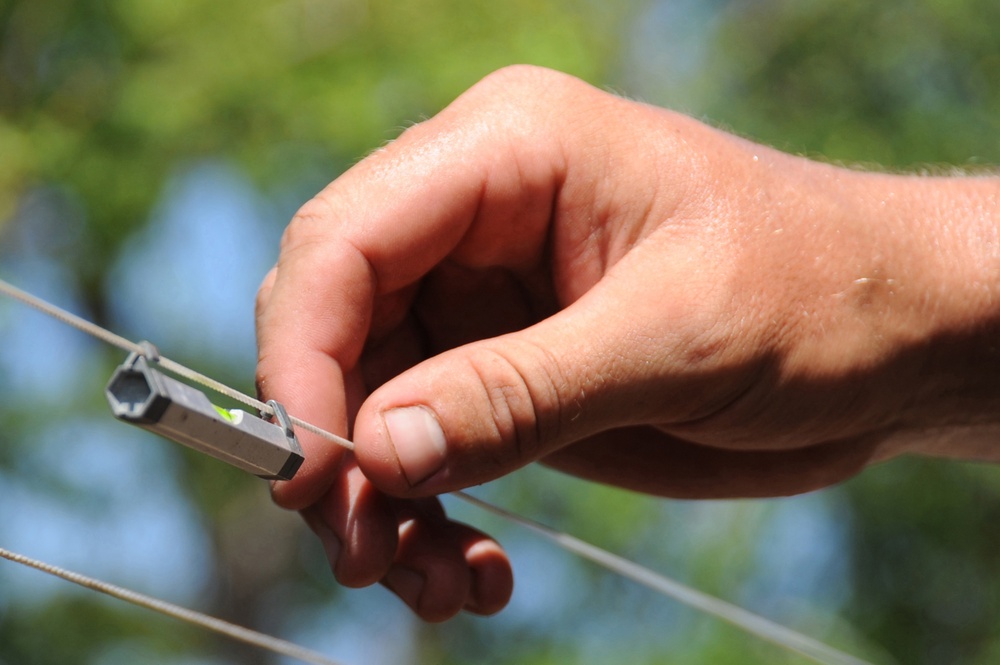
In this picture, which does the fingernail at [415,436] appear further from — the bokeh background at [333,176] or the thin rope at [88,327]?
the bokeh background at [333,176]

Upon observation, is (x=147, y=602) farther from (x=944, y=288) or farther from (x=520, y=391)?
(x=944, y=288)

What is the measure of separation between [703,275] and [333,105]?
4.84 m

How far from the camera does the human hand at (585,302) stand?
5.22 feet

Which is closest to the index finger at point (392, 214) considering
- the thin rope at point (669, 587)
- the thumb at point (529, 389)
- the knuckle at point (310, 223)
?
the knuckle at point (310, 223)

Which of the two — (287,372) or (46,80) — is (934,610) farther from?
(287,372)

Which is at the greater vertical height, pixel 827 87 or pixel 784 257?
pixel 784 257

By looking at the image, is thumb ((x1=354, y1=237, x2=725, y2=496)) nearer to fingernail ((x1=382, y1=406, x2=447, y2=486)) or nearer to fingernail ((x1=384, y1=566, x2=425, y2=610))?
fingernail ((x1=382, y1=406, x2=447, y2=486))

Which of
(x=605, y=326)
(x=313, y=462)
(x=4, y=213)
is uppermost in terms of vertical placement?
(x=605, y=326)

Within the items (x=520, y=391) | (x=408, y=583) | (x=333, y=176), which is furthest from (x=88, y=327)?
(x=333, y=176)

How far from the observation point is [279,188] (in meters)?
6.48

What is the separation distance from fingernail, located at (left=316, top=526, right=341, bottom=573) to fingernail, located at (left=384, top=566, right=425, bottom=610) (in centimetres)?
15

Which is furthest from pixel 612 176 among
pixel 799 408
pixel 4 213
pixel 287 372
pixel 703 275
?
pixel 4 213

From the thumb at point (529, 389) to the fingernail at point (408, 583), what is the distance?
0.44m

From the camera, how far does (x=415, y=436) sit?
1.51 meters
